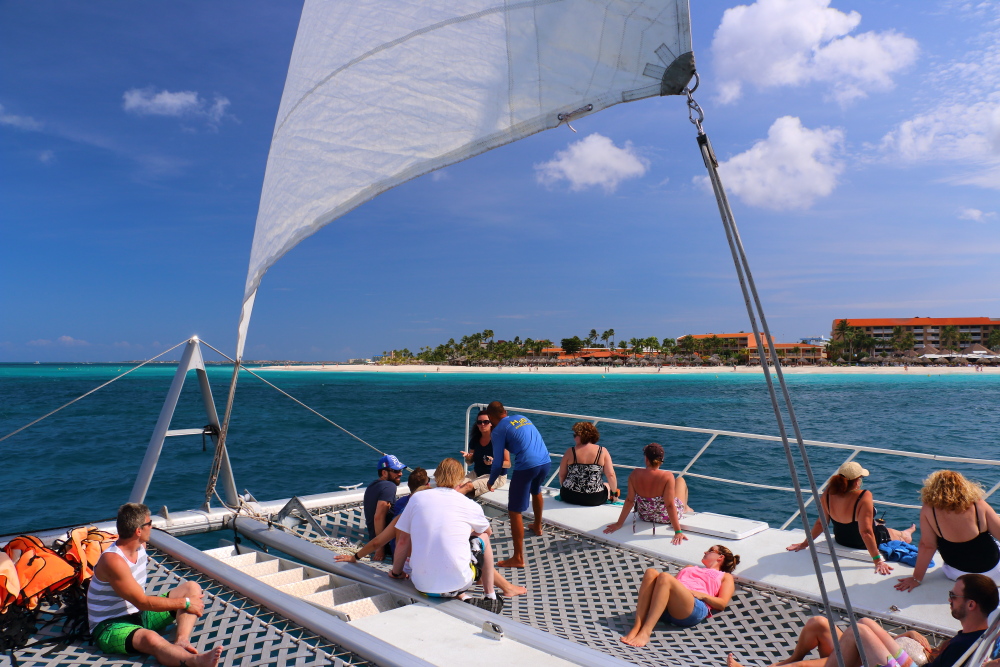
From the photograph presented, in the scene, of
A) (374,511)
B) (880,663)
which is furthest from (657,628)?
(374,511)

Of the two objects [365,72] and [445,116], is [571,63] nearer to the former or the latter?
[445,116]

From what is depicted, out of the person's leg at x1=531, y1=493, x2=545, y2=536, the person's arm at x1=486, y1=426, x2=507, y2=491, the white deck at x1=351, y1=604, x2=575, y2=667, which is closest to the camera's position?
the white deck at x1=351, y1=604, x2=575, y2=667

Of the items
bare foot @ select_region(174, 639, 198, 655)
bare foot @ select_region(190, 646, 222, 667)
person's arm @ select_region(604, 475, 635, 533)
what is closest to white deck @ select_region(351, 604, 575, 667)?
bare foot @ select_region(190, 646, 222, 667)

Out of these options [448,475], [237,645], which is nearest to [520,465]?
[448,475]

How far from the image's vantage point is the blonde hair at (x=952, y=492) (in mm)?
3865

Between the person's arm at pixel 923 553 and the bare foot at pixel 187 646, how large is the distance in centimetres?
468

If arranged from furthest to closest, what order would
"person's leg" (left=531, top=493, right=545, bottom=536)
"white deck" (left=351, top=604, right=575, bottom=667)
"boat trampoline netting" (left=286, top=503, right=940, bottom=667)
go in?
"person's leg" (left=531, top=493, right=545, bottom=536) → "boat trampoline netting" (left=286, top=503, right=940, bottom=667) → "white deck" (left=351, top=604, right=575, bottom=667)

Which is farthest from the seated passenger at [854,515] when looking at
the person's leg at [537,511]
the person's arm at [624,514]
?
the person's leg at [537,511]

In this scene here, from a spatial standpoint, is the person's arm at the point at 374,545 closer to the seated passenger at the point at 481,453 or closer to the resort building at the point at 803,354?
the seated passenger at the point at 481,453

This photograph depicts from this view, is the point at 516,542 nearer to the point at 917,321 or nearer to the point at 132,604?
the point at 132,604

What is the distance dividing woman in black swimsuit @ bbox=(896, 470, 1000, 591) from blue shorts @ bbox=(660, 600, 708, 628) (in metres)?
1.56

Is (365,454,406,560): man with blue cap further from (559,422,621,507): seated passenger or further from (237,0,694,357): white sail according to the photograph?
(237,0,694,357): white sail

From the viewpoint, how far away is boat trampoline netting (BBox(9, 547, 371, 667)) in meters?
2.99

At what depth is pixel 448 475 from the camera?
4.41m
